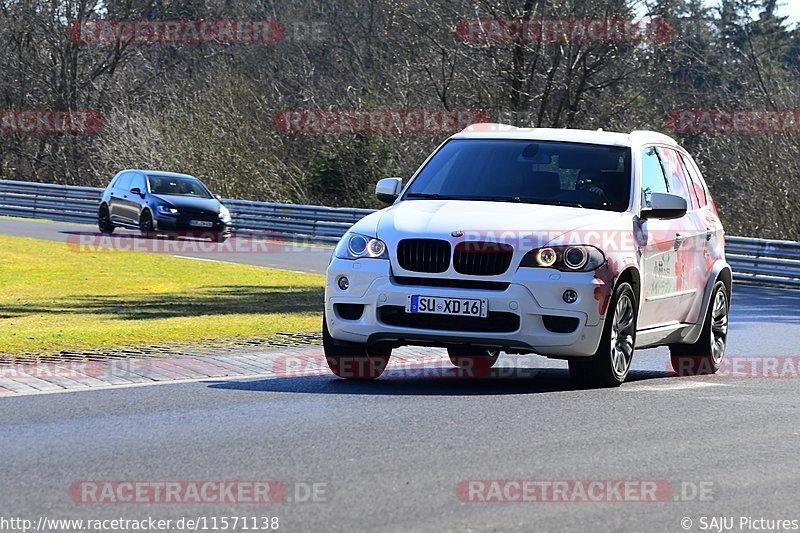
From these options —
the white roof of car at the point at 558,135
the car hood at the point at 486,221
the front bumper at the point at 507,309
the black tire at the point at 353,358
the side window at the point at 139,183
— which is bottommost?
the black tire at the point at 353,358

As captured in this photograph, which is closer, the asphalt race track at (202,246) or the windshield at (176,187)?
the asphalt race track at (202,246)

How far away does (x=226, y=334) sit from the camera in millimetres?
14539

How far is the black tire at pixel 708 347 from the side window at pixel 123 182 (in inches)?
940

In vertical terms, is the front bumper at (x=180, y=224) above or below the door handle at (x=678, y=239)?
below

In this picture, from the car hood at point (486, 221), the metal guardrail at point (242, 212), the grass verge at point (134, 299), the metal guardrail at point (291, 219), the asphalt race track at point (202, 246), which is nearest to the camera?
the car hood at point (486, 221)

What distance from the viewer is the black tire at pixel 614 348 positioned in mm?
10438

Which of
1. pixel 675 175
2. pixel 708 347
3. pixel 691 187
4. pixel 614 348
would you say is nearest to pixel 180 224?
pixel 691 187

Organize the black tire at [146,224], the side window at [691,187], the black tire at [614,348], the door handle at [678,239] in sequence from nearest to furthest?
the black tire at [614,348]
the door handle at [678,239]
the side window at [691,187]
the black tire at [146,224]

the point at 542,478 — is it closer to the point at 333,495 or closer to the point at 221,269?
the point at 333,495

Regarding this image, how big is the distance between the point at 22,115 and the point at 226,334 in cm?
4276

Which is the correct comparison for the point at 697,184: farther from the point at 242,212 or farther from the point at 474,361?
the point at 242,212

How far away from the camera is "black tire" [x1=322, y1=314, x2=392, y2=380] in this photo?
1073 centimetres

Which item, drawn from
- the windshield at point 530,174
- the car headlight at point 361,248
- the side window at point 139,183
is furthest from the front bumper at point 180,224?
the car headlight at point 361,248

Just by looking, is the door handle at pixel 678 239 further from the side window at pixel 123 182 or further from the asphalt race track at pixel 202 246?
the side window at pixel 123 182
